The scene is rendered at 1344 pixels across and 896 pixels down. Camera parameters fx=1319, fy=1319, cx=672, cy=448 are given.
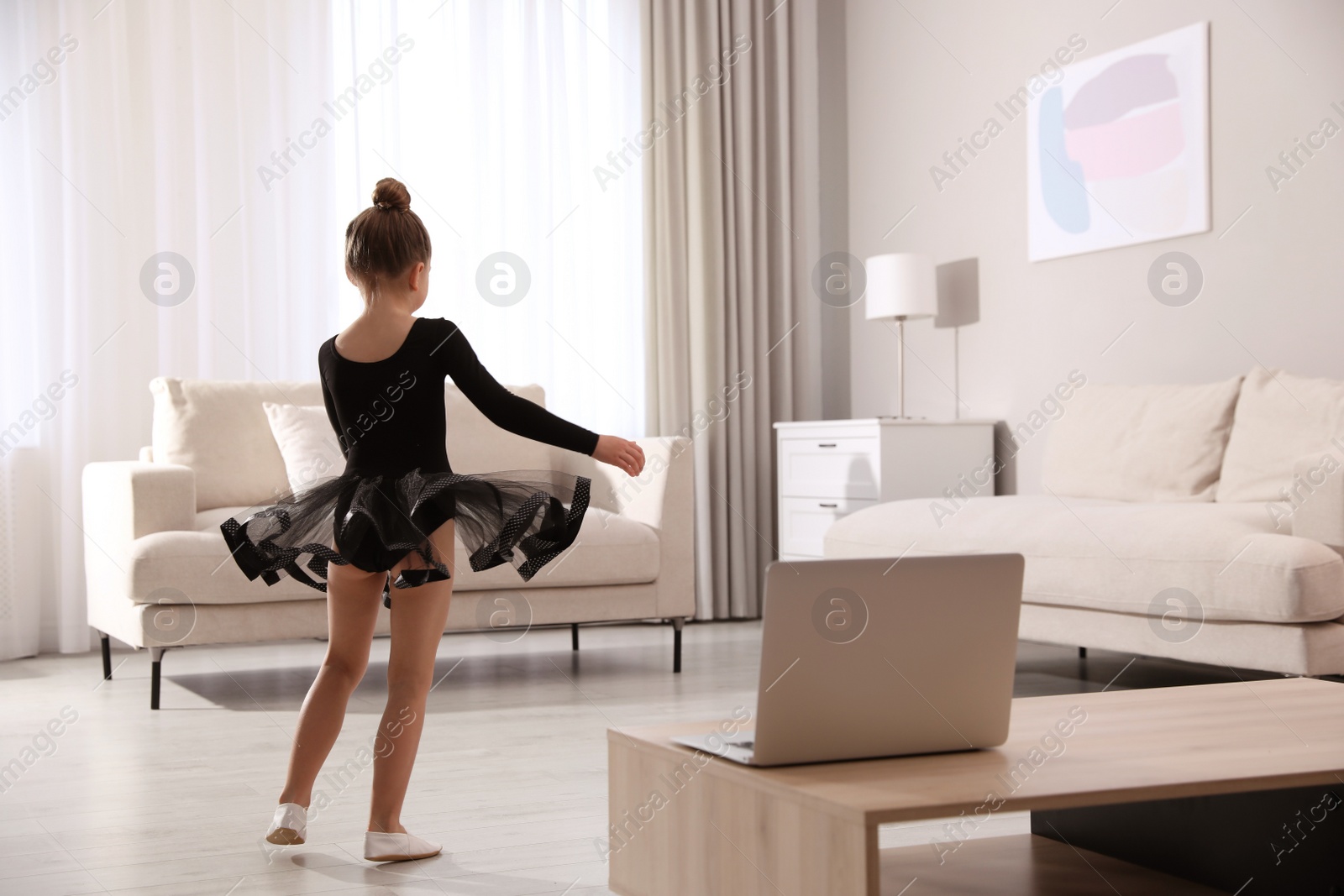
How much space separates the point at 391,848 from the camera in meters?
1.98

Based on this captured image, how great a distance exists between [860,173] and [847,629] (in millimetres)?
4648

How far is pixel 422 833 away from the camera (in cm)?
215

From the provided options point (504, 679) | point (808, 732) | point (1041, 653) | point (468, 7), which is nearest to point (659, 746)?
point (808, 732)

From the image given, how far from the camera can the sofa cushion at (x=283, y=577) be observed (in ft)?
10.8

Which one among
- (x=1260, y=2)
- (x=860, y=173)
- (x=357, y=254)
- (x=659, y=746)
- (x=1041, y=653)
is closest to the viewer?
(x=659, y=746)

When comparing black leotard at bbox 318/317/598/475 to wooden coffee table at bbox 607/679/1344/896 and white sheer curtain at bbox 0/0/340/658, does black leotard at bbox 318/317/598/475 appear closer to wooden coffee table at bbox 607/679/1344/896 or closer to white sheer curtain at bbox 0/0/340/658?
wooden coffee table at bbox 607/679/1344/896

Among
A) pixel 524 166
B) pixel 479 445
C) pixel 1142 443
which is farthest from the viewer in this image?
pixel 524 166

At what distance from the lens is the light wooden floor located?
1.95 m

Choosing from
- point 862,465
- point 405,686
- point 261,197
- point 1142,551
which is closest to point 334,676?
point 405,686

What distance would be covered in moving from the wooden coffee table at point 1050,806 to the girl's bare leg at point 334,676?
0.71 m

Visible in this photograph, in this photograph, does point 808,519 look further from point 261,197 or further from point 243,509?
point 261,197

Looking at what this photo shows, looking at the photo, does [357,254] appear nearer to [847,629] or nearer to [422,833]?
[422,833]

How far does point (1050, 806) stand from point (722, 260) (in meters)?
4.39

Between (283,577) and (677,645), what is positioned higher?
(283,577)
